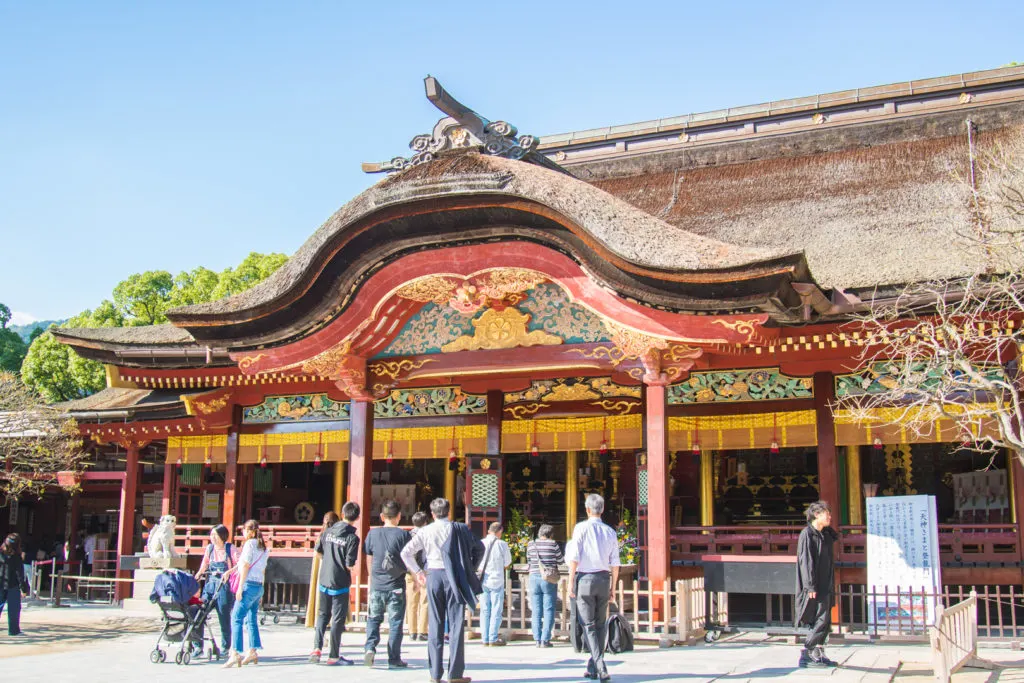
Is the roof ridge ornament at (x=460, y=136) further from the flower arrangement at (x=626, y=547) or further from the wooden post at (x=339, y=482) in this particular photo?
the wooden post at (x=339, y=482)

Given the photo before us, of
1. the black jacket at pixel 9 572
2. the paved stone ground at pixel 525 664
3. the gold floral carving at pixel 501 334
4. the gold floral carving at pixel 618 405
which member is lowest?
the paved stone ground at pixel 525 664

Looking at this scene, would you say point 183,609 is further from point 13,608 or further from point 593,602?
point 13,608

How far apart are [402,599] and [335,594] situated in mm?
732

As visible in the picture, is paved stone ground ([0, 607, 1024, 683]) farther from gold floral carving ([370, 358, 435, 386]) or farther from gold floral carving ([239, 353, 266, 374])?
gold floral carving ([239, 353, 266, 374])

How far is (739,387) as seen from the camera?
14.0 m

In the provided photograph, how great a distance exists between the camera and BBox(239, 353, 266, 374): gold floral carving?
13.6 metres

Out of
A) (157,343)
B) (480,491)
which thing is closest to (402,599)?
(480,491)

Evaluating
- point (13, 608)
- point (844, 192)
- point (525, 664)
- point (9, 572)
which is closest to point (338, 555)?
point (525, 664)

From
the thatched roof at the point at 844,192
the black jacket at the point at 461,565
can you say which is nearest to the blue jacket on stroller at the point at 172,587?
the black jacket at the point at 461,565

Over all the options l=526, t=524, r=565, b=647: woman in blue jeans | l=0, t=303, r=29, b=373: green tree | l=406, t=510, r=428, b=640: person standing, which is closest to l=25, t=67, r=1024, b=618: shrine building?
l=526, t=524, r=565, b=647: woman in blue jeans

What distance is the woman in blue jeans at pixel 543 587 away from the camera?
1053 cm

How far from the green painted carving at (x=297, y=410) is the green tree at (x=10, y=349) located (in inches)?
1000

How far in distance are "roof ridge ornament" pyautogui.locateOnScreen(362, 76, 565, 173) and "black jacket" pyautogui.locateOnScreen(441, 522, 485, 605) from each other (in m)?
6.11

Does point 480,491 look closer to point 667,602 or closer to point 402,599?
point 667,602
